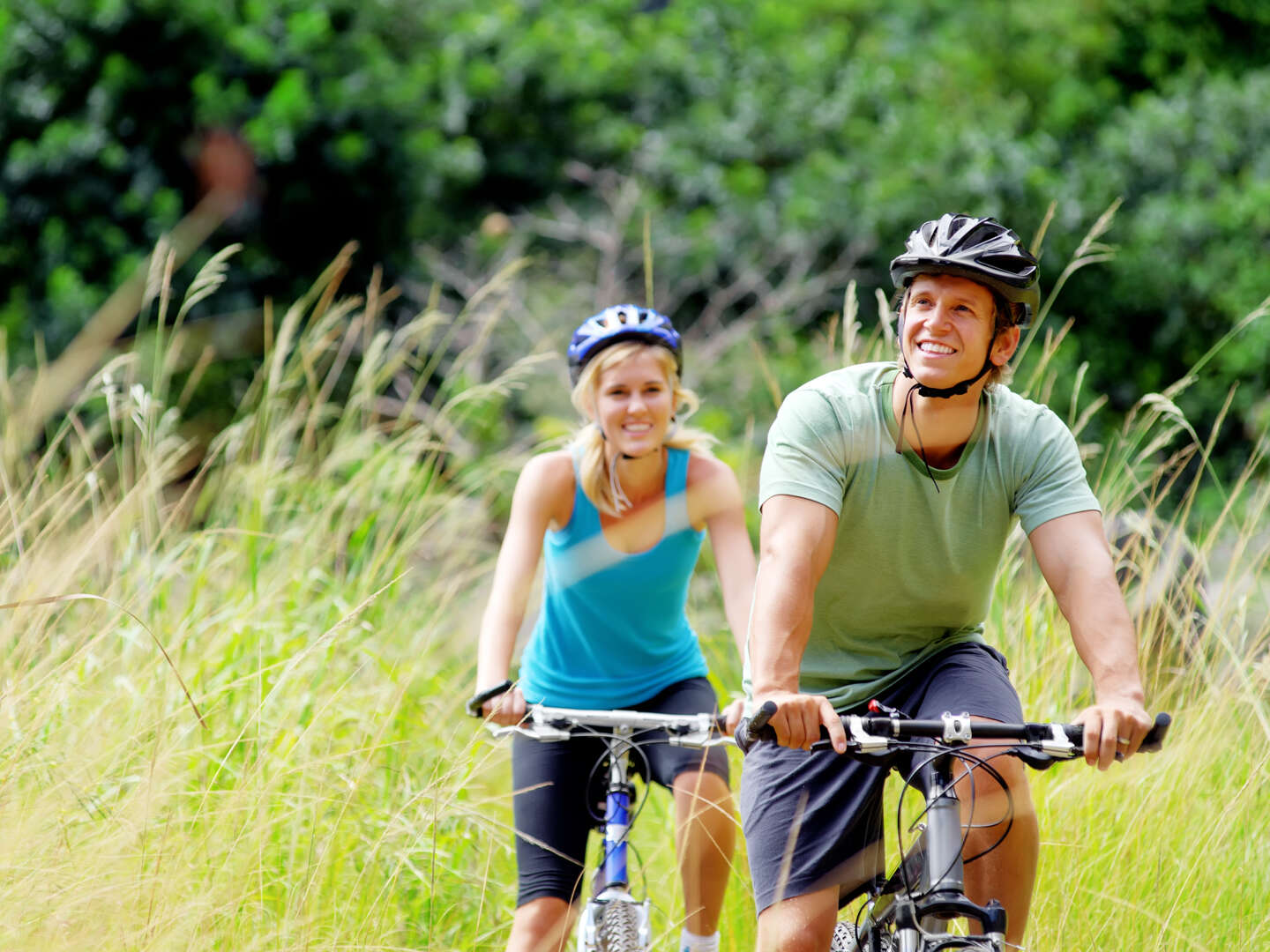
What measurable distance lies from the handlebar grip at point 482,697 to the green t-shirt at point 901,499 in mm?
765

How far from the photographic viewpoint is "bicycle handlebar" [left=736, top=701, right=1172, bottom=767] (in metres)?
2.28

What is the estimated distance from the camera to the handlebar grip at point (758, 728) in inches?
91.3

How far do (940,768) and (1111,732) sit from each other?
30 centimetres

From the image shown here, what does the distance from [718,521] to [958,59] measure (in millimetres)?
12794

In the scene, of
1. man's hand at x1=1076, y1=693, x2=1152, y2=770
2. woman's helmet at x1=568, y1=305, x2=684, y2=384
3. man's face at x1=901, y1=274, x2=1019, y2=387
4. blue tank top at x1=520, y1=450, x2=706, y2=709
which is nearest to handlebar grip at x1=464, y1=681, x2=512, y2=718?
blue tank top at x1=520, y1=450, x2=706, y2=709

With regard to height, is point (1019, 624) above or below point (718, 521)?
below

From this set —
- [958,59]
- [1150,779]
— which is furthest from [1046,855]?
[958,59]

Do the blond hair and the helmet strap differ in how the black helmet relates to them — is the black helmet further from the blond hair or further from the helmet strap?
the blond hair

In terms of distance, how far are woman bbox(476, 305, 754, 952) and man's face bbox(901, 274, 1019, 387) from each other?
39.0 inches

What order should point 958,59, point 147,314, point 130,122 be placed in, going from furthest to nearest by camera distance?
1. point 958,59
2. point 130,122
3. point 147,314

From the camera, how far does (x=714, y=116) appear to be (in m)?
13.4

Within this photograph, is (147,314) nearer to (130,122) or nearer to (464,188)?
(130,122)

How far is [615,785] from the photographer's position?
3.33m

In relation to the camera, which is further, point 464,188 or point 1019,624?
point 464,188
